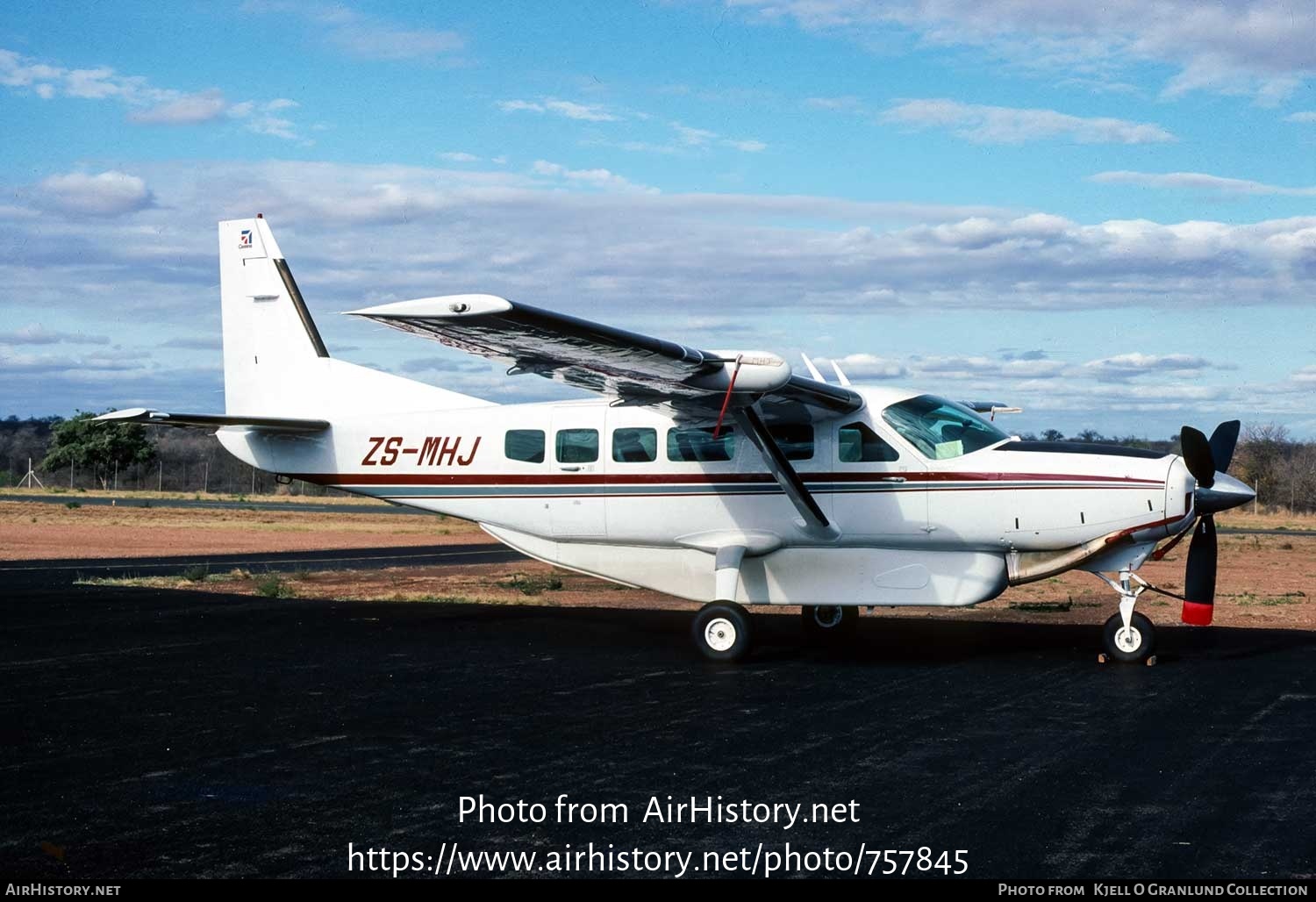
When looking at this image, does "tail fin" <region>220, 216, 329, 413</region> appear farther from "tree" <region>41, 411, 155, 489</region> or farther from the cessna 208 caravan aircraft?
"tree" <region>41, 411, 155, 489</region>

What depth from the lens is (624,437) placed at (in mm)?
15180

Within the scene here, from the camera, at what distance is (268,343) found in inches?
696

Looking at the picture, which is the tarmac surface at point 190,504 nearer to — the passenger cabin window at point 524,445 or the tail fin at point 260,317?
the tail fin at point 260,317

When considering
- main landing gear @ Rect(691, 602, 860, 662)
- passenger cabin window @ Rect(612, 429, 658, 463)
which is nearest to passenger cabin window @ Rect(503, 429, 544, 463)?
passenger cabin window @ Rect(612, 429, 658, 463)

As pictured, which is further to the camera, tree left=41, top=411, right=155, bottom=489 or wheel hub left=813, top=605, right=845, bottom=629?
tree left=41, top=411, right=155, bottom=489

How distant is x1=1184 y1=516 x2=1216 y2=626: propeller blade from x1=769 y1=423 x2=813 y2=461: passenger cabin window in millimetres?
4160

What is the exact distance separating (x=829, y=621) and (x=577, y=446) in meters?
3.79

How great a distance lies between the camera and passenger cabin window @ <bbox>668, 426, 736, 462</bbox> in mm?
14672

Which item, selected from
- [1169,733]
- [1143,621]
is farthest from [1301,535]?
[1169,733]

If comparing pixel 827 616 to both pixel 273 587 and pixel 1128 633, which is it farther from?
pixel 273 587

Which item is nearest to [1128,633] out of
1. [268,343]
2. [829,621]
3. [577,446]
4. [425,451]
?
[829,621]

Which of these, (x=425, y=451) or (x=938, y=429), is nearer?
(x=938, y=429)

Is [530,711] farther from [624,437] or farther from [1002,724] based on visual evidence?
[624,437]

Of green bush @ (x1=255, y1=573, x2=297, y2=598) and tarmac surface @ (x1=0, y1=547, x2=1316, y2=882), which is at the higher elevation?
tarmac surface @ (x1=0, y1=547, x2=1316, y2=882)
